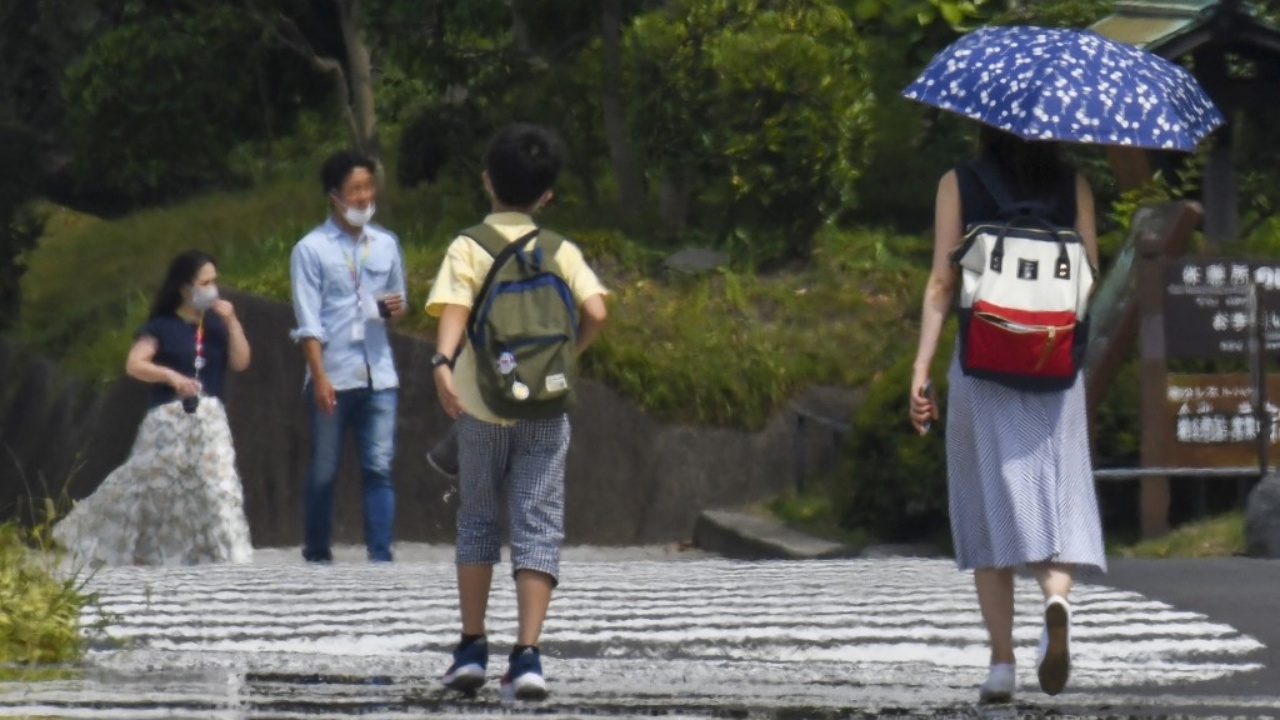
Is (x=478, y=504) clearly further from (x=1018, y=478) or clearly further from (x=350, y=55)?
(x=350, y=55)

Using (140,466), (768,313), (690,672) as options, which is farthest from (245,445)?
(690,672)

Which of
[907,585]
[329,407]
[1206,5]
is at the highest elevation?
[1206,5]

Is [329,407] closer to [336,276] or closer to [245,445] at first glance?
[336,276]

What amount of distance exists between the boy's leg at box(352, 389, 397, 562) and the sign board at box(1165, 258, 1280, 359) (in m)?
4.22

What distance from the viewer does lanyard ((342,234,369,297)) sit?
1121cm

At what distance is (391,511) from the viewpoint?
1139 centimetres

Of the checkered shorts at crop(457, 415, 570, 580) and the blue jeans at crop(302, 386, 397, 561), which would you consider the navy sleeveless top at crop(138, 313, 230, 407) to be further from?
the checkered shorts at crop(457, 415, 570, 580)

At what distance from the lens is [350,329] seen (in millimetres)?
11133

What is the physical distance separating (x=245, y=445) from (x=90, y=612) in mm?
8278

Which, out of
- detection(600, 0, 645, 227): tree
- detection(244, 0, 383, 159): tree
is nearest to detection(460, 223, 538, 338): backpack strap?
detection(600, 0, 645, 227): tree

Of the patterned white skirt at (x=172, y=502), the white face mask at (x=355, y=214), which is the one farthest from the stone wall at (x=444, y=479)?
the white face mask at (x=355, y=214)

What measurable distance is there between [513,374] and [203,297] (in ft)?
17.4

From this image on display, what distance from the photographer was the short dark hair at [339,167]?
1103 centimetres

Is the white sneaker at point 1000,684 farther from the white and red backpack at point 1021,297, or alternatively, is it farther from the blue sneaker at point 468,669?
the blue sneaker at point 468,669
